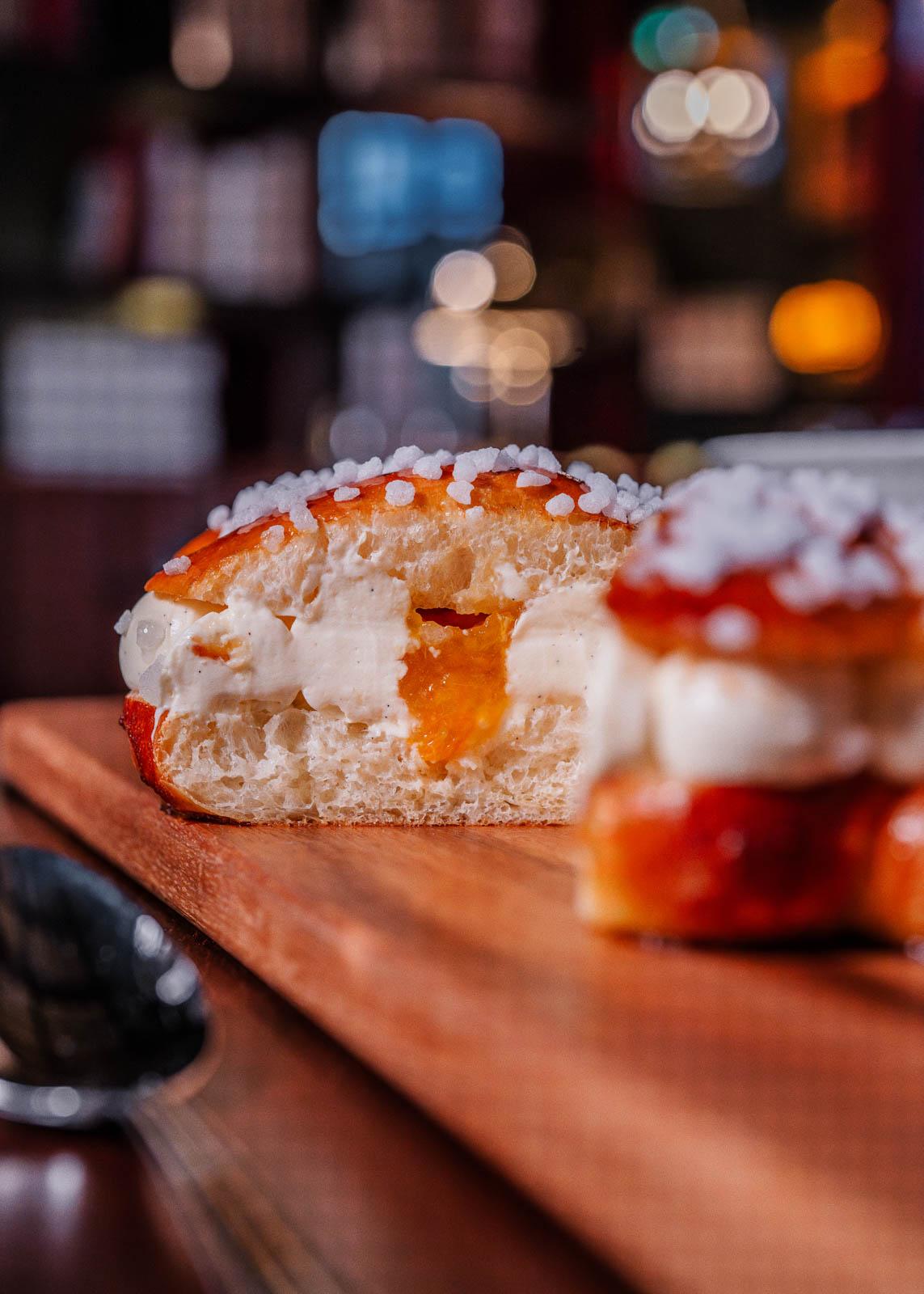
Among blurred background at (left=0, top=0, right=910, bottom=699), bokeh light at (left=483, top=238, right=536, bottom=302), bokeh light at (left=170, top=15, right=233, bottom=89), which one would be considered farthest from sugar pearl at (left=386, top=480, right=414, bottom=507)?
bokeh light at (left=483, top=238, right=536, bottom=302)

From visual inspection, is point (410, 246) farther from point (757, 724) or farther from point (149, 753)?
point (757, 724)

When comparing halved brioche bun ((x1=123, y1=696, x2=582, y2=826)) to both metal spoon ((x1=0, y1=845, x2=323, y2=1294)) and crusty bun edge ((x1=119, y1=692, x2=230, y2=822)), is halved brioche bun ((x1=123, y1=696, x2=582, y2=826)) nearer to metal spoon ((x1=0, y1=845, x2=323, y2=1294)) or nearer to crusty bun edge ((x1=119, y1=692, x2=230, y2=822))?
crusty bun edge ((x1=119, y1=692, x2=230, y2=822))

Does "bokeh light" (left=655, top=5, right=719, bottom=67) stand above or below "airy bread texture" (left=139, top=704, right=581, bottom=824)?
above

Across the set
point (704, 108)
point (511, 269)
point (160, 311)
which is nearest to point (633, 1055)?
point (160, 311)

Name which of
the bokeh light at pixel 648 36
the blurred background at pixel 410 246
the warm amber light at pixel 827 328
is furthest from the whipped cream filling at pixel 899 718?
the bokeh light at pixel 648 36

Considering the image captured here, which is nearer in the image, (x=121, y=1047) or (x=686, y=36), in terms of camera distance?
(x=121, y=1047)

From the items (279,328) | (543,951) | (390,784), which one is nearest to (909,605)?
(543,951)
